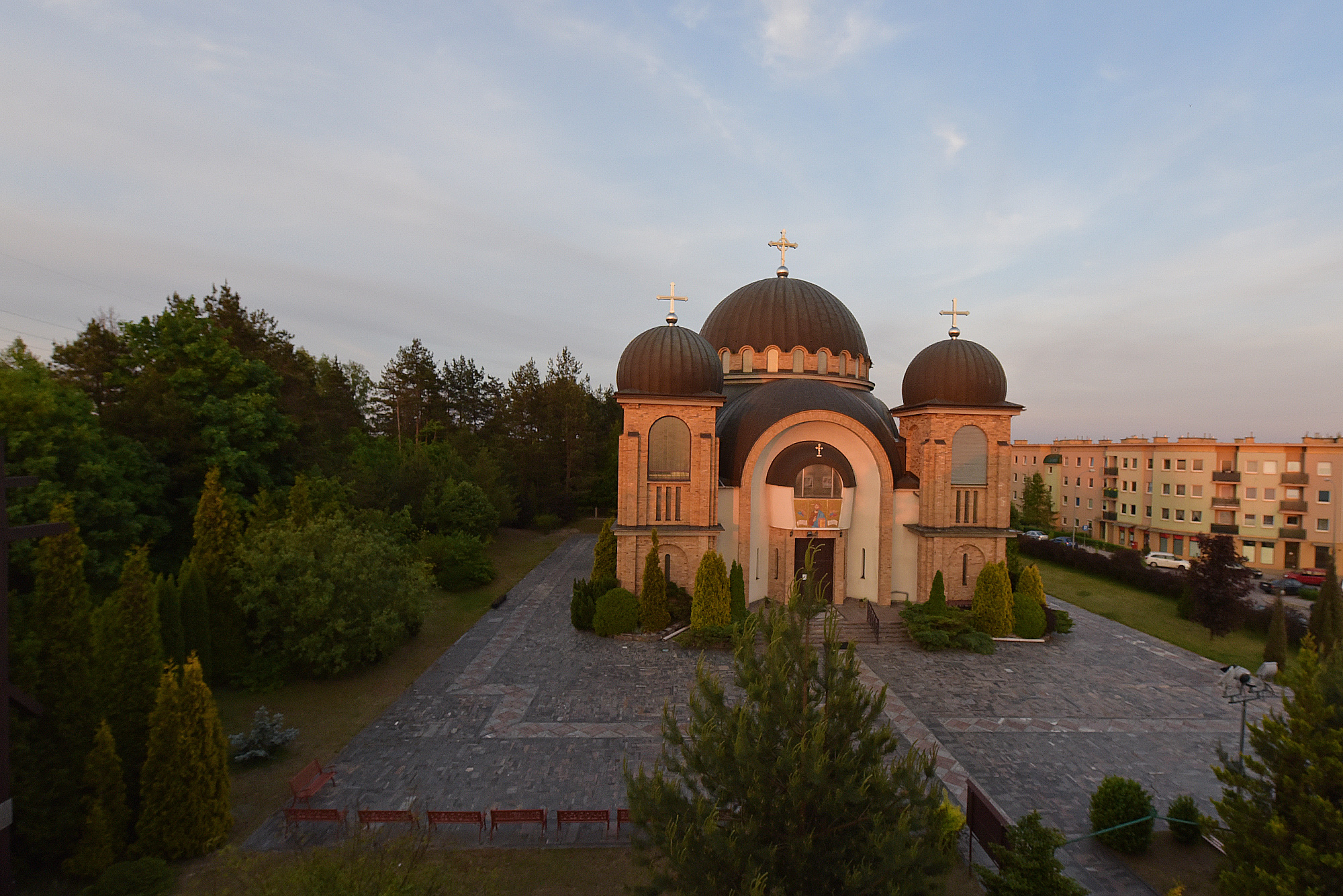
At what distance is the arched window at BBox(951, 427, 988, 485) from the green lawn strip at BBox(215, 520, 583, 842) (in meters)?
17.7

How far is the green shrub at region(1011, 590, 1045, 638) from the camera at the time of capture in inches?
752

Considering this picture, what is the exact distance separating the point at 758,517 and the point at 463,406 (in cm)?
3370

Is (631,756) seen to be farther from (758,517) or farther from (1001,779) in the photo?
(758,517)

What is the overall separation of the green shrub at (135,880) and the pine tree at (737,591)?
46.0 feet

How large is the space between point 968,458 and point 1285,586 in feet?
72.5

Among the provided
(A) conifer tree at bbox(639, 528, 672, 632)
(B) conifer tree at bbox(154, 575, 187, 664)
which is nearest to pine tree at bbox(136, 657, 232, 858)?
(B) conifer tree at bbox(154, 575, 187, 664)

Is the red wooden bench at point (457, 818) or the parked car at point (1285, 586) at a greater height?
the parked car at point (1285, 586)

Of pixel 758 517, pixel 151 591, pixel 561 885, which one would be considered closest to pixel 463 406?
pixel 758 517

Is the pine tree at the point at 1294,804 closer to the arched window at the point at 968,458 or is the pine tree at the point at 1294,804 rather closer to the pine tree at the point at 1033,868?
the pine tree at the point at 1033,868

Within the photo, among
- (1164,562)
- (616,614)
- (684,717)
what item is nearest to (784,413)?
(616,614)

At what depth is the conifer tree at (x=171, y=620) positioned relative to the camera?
12336 mm

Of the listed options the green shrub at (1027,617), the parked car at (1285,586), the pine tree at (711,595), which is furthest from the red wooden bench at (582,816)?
the parked car at (1285,586)

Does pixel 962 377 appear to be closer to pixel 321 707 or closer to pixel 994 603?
pixel 994 603

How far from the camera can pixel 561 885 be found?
27.5 ft
